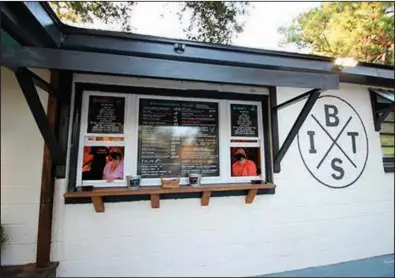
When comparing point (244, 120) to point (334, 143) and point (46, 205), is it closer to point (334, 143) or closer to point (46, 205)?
point (334, 143)

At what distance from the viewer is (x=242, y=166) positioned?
2482 mm

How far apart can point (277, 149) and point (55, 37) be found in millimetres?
2087

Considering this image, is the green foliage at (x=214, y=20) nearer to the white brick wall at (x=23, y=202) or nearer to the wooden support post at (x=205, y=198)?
the wooden support post at (x=205, y=198)

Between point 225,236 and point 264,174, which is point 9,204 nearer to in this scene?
point 225,236

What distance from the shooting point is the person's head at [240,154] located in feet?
8.13

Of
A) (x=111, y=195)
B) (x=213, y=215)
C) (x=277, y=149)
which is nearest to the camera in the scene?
(x=111, y=195)

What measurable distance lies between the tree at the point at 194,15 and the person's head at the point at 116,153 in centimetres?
99

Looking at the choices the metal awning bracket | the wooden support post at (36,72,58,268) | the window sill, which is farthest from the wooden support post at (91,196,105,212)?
the metal awning bracket

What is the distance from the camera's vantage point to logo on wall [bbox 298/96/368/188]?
2709 mm

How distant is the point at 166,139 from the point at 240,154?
740 millimetres

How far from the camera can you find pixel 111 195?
2051mm

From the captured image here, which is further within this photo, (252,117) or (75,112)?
(252,117)

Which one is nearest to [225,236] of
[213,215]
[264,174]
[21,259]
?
[213,215]

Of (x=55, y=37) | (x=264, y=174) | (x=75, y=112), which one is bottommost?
(x=264, y=174)
